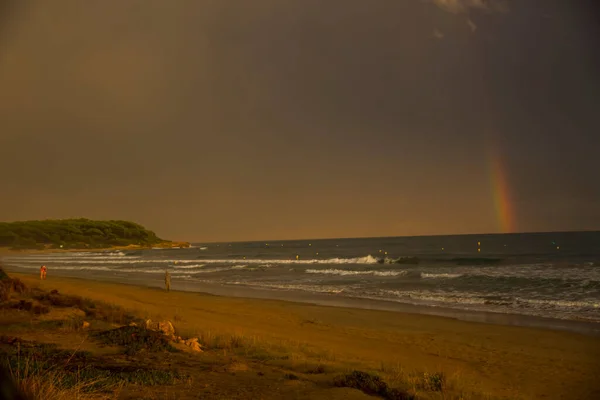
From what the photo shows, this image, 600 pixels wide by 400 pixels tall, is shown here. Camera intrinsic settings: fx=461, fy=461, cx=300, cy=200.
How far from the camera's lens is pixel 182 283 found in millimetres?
36156

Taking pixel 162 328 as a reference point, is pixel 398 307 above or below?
below

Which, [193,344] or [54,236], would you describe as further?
[54,236]

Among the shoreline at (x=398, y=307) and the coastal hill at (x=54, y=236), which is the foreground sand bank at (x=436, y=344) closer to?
the shoreline at (x=398, y=307)

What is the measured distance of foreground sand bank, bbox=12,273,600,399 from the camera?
9984 millimetres

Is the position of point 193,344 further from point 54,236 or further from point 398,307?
point 54,236

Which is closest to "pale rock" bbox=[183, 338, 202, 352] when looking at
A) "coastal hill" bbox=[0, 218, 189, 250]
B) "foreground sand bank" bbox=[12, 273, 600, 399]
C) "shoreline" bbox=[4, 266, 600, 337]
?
"foreground sand bank" bbox=[12, 273, 600, 399]

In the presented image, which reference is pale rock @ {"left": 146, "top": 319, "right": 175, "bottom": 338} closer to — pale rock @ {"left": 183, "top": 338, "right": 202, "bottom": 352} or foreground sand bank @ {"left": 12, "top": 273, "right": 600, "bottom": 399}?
pale rock @ {"left": 183, "top": 338, "right": 202, "bottom": 352}

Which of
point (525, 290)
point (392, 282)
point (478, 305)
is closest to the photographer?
point (478, 305)

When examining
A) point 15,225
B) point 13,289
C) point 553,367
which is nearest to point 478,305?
point 553,367

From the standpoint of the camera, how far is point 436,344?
1344 cm

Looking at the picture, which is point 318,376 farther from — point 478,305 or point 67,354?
point 478,305

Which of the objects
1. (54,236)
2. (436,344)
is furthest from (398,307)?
(54,236)

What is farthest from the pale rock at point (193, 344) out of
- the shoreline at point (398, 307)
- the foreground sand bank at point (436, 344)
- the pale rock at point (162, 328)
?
the shoreline at point (398, 307)

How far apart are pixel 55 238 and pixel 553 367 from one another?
18383 centimetres
